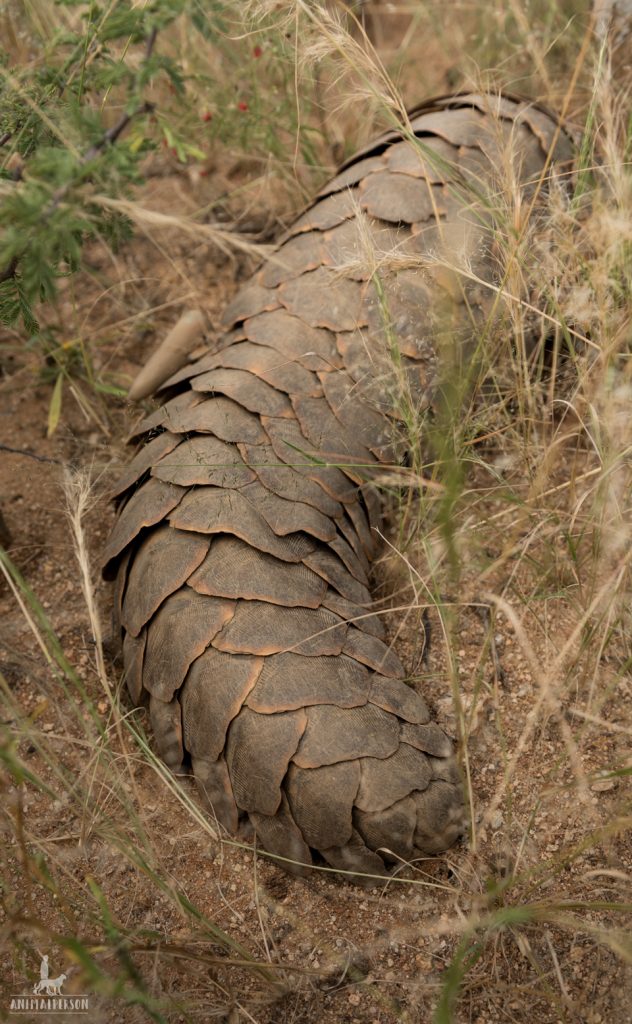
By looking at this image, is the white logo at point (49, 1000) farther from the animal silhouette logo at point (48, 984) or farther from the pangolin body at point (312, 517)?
the pangolin body at point (312, 517)

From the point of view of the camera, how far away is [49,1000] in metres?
1.48

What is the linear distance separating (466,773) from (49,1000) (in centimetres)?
89

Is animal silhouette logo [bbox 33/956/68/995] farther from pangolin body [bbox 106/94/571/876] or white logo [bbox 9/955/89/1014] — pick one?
pangolin body [bbox 106/94/571/876]

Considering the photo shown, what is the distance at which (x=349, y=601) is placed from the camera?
182 centimetres

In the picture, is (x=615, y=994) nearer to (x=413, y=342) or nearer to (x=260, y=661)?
(x=260, y=661)

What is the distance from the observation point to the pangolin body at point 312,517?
160cm

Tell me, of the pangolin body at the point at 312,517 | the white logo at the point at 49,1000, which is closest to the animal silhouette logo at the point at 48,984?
the white logo at the point at 49,1000

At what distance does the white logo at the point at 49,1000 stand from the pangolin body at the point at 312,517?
1.36 ft

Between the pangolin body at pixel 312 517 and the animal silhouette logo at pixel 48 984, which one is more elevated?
the pangolin body at pixel 312 517

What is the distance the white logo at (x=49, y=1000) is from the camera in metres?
1.48

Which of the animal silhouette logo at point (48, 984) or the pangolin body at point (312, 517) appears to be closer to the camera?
the animal silhouette logo at point (48, 984)

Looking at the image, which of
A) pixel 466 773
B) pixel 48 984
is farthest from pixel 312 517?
pixel 48 984

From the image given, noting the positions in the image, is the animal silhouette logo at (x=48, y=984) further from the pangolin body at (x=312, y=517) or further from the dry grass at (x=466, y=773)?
the pangolin body at (x=312, y=517)

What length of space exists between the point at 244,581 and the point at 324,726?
34cm
